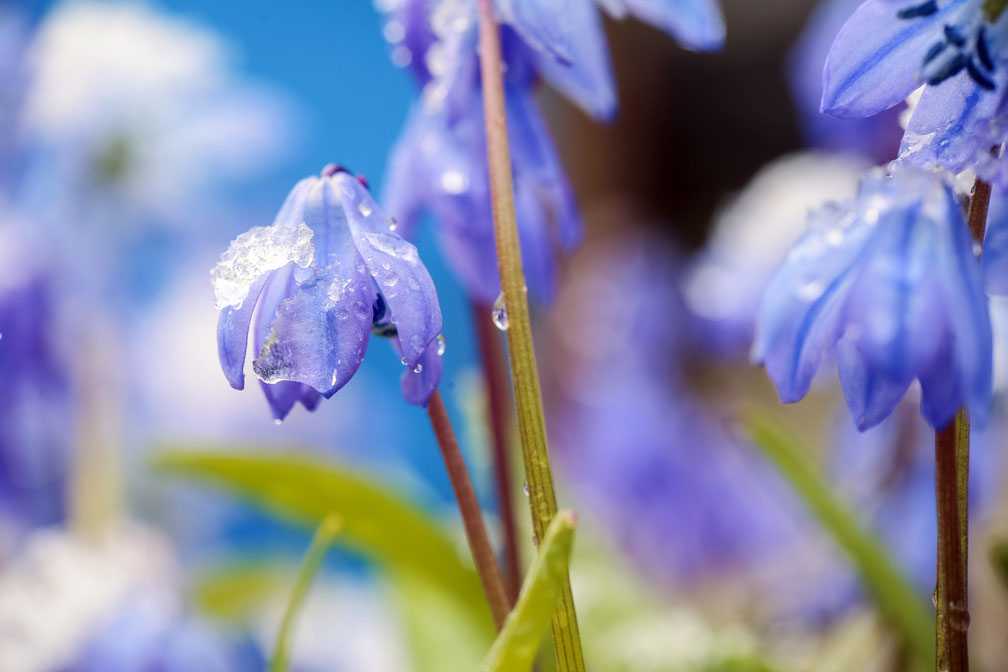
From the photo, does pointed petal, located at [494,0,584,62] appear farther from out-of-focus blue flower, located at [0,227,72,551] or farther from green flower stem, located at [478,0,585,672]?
out-of-focus blue flower, located at [0,227,72,551]

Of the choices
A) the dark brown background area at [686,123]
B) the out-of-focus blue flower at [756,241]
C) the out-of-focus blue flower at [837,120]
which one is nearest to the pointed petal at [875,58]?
the out-of-focus blue flower at [837,120]

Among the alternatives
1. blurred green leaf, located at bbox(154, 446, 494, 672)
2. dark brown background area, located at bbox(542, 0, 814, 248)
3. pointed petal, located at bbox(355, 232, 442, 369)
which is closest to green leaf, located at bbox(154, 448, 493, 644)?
blurred green leaf, located at bbox(154, 446, 494, 672)

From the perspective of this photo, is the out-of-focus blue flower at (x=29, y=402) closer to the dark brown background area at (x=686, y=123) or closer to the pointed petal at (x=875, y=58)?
the pointed petal at (x=875, y=58)

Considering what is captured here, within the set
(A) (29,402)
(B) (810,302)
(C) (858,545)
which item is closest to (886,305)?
(B) (810,302)

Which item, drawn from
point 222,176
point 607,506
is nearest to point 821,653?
point 607,506

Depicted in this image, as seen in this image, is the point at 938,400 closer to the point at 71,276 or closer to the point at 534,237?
the point at 534,237

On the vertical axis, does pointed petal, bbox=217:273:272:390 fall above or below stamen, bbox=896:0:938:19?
below
